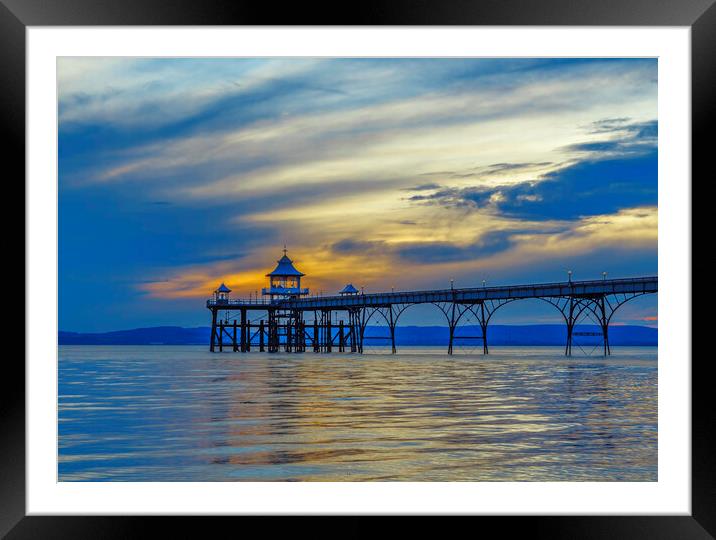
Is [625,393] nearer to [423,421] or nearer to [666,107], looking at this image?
[423,421]

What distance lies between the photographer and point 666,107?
7.16 meters

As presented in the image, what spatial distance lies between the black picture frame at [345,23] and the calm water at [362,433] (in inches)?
124

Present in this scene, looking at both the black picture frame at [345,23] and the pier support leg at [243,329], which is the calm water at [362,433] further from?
the pier support leg at [243,329]

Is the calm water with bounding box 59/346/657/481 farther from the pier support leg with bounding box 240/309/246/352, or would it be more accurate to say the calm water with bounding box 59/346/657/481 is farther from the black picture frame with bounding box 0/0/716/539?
the pier support leg with bounding box 240/309/246/352

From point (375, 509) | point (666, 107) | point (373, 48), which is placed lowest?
point (375, 509)

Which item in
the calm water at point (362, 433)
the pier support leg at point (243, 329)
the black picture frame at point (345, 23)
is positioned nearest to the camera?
the black picture frame at point (345, 23)

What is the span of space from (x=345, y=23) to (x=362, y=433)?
8506 mm

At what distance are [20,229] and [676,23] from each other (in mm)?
5233

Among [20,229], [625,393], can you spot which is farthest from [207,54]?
[625,393]

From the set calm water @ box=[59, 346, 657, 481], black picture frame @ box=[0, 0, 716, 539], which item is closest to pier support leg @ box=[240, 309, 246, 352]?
calm water @ box=[59, 346, 657, 481]

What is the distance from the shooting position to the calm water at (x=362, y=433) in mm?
10617

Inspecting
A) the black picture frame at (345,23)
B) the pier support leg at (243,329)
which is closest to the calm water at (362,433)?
the black picture frame at (345,23)

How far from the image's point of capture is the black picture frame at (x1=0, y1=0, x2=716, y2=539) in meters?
6.63

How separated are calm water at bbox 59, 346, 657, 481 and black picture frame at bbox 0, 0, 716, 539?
10.3ft
